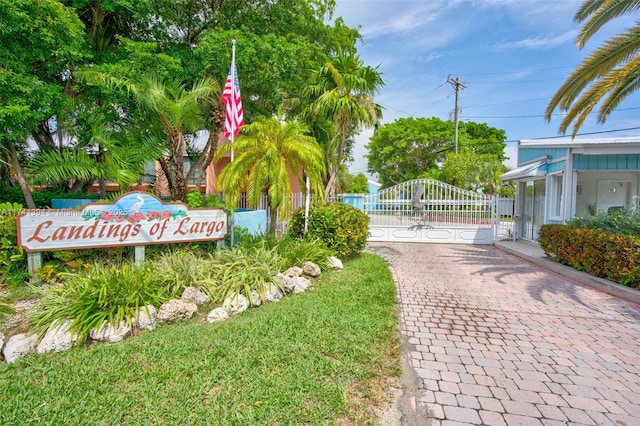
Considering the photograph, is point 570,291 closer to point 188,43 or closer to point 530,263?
point 530,263

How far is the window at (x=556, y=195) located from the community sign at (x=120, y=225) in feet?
33.3

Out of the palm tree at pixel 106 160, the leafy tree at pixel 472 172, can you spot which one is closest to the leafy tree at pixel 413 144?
the leafy tree at pixel 472 172

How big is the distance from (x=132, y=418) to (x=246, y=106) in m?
11.4

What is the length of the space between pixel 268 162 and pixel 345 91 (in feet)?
16.1

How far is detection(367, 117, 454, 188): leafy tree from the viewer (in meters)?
27.8

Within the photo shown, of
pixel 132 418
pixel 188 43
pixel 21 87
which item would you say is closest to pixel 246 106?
pixel 188 43

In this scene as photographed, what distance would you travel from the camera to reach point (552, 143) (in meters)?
9.29

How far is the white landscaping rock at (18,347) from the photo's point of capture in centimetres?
304

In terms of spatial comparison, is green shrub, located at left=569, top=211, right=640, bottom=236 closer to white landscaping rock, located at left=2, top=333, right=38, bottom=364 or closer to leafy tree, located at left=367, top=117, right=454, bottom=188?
white landscaping rock, located at left=2, top=333, right=38, bottom=364

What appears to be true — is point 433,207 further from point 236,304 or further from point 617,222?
point 236,304

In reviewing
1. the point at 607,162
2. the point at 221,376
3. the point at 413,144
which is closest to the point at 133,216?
the point at 221,376

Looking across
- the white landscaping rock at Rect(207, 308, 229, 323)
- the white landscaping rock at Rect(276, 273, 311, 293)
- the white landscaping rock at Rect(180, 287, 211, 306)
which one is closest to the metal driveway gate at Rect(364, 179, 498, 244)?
the white landscaping rock at Rect(276, 273, 311, 293)

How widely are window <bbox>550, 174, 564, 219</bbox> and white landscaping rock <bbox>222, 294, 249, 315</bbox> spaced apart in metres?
9.99

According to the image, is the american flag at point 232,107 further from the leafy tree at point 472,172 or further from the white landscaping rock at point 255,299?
the leafy tree at point 472,172
